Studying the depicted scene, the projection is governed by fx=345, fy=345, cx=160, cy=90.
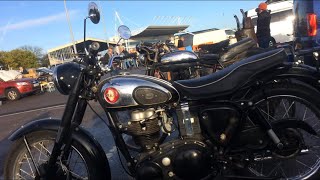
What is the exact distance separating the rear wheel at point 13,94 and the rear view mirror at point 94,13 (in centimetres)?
1599

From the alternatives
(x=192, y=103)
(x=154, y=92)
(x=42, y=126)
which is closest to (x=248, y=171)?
(x=192, y=103)

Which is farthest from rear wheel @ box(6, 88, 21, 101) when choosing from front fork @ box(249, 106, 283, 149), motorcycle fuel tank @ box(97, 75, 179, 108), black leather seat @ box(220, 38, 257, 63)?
front fork @ box(249, 106, 283, 149)

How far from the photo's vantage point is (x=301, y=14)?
254 inches

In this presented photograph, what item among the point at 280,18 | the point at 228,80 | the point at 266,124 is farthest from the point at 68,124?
the point at 280,18

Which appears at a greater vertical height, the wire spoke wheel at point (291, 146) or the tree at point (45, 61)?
the wire spoke wheel at point (291, 146)

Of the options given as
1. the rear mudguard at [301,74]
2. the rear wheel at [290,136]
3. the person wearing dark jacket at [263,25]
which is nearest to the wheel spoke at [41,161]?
the rear wheel at [290,136]

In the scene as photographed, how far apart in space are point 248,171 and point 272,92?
2.53 ft

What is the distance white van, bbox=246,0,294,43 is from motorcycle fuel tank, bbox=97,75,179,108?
57.1ft

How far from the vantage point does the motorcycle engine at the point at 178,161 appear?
2957 millimetres

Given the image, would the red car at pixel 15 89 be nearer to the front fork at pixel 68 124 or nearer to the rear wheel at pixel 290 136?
the front fork at pixel 68 124

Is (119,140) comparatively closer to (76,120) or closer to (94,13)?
(76,120)

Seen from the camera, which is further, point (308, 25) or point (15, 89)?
point (15, 89)

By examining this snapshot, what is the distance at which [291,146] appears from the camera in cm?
308

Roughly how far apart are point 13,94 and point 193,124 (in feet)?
54.7
